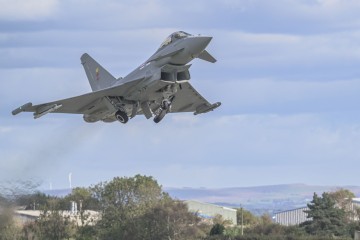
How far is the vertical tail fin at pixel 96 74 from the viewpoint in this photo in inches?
1818

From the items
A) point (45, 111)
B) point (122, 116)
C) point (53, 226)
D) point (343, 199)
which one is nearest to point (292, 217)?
point (343, 199)

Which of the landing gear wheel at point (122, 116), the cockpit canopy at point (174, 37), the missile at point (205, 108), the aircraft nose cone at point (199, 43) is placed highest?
the cockpit canopy at point (174, 37)

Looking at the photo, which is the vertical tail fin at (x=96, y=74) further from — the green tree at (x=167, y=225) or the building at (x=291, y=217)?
the building at (x=291, y=217)

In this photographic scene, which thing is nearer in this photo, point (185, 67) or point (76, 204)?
point (185, 67)

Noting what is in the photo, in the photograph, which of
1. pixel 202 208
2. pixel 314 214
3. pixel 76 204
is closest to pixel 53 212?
pixel 76 204

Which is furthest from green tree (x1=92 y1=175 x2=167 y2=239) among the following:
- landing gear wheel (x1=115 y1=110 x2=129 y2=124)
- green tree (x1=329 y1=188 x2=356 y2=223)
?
landing gear wheel (x1=115 y1=110 x2=129 y2=124)

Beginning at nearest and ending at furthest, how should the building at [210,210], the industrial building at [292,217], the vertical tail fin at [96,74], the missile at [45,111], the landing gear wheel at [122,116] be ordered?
the missile at [45,111] < the landing gear wheel at [122,116] < the vertical tail fin at [96,74] < the industrial building at [292,217] < the building at [210,210]

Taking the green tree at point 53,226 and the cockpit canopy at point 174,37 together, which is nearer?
the cockpit canopy at point 174,37

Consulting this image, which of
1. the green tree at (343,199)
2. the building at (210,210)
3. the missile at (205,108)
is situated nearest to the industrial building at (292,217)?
the building at (210,210)

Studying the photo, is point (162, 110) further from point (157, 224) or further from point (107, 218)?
point (107, 218)

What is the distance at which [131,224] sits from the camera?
7650 centimetres

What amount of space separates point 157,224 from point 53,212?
8696mm

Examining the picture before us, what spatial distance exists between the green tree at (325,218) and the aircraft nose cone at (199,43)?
4857cm

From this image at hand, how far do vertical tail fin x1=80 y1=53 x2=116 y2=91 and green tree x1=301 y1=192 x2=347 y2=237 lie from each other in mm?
41072
